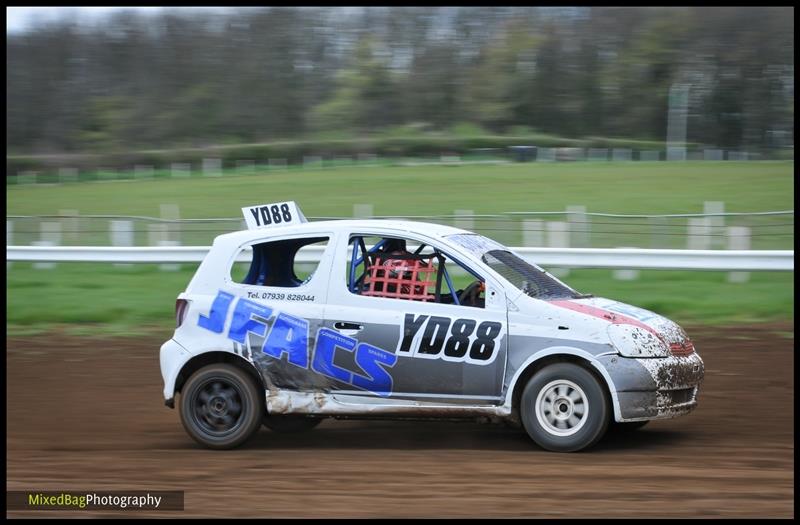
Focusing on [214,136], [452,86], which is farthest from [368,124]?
[214,136]

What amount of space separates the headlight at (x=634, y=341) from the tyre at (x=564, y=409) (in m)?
0.30

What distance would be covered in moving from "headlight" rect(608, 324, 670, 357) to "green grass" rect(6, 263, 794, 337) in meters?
6.15

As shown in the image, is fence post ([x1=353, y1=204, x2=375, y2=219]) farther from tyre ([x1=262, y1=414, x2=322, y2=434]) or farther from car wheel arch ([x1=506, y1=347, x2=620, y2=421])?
car wheel arch ([x1=506, y1=347, x2=620, y2=421])

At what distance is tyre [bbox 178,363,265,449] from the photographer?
779 cm

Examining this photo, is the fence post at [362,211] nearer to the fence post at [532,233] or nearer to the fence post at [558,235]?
the fence post at [532,233]

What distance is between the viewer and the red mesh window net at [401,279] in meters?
7.75

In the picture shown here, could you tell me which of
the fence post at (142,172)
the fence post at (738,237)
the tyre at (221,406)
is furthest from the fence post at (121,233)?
the fence post at (142,172)

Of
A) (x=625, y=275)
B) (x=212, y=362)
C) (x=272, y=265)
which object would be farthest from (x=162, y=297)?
(x=212, y=362)

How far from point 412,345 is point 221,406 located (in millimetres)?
1579

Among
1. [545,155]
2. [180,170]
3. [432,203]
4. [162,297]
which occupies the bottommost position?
[162,297]

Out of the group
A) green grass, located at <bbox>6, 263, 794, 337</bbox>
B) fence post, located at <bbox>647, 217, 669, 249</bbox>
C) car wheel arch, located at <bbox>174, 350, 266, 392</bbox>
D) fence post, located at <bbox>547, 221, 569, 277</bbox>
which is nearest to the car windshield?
car wheel arch, located at <bbox>174, 350, 266, 392</bbox>

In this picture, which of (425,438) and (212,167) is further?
(212,167)

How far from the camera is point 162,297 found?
15.8 meters

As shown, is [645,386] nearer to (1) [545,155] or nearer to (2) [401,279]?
(2) [401,279]
